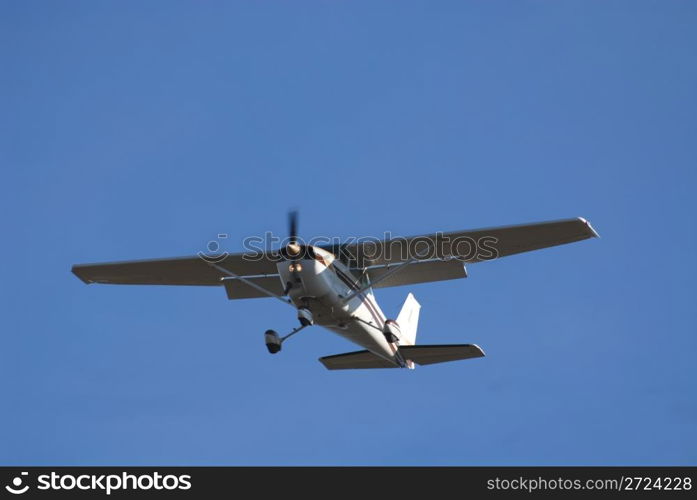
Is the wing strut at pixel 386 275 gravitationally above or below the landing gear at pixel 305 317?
above

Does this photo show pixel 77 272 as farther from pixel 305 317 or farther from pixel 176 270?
pixel 305 317

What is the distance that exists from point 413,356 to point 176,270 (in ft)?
17.5

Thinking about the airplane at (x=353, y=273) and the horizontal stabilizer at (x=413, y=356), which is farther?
the horizontal stabilizer at (x=413, y=356)

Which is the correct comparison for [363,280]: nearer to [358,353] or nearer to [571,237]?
[358,353]

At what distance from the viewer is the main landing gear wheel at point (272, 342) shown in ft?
78.8

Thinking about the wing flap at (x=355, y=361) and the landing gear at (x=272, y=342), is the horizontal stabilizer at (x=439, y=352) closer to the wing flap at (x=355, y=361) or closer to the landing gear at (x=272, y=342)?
the wing flap at (x=355, y=361)

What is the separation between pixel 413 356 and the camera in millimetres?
26562

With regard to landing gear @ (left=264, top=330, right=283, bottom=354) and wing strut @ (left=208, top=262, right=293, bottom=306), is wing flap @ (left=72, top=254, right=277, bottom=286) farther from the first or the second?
landing gear @ (left=264, top=330, right=283, bottom=354)

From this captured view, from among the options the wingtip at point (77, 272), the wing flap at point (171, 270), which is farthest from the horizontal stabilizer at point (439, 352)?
the wingtip at point (77, 272)

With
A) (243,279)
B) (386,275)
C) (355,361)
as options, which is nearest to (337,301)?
(386,275)

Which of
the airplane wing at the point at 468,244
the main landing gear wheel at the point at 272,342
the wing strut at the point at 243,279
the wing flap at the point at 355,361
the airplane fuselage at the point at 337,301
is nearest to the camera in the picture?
the airplane fuselage at the point at 337,301

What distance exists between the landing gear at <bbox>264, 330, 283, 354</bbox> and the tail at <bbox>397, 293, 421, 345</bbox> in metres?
4.57

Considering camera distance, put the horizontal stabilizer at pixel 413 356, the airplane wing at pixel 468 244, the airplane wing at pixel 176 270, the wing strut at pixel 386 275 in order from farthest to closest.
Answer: the airplane wing at pixel 176 270
the horizontal stabilizer at pixel 413 356
the wing strut at pixel 386 275
the airplane wing at pixel 468 244
